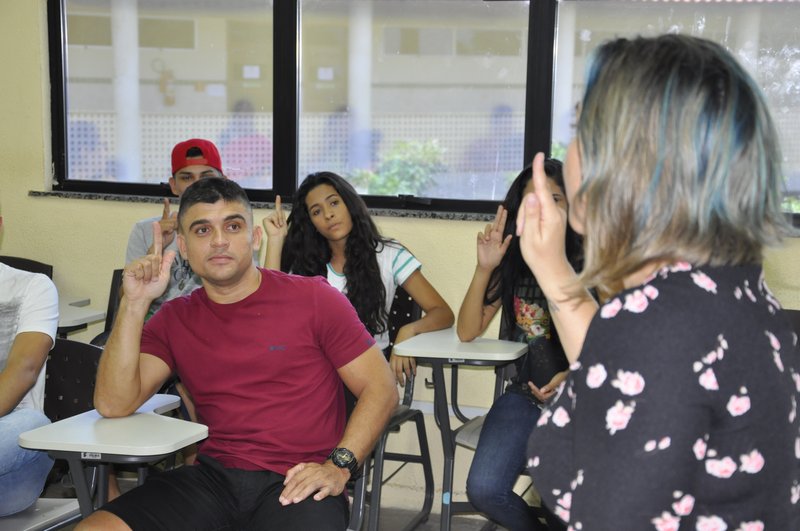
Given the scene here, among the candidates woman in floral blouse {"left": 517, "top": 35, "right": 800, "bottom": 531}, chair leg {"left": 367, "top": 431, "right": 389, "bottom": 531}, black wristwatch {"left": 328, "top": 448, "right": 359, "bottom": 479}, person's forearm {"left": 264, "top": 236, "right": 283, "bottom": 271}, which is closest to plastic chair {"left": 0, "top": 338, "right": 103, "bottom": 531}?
black wristwatch {"left": 328, "top": 448, "right": 359, "bottom": 479}

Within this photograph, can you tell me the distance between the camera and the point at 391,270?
310 cm

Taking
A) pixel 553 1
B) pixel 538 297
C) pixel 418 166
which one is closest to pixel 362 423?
pixel 538 297

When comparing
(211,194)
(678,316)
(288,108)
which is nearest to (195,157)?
(288,108)

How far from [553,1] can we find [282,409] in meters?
1.90

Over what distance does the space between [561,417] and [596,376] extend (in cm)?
9

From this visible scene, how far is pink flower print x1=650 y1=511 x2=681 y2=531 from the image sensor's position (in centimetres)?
84

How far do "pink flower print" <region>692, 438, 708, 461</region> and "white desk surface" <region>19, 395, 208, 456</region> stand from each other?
3.98ft

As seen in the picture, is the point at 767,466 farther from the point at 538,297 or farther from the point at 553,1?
the point at 553,1

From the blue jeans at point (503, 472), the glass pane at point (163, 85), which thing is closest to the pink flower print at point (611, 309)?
the blue jeans at point (503, 472)

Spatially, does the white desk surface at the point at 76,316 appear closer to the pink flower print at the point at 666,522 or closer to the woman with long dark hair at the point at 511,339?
the woman with long dark hair at the point at 511,339

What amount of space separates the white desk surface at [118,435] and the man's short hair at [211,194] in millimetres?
575

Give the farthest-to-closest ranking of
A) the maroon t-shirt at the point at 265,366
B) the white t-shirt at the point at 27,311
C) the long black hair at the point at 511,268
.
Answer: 1. the long black hair at the point at 511,268
2. the white t-shirt at the point at 27,311
3. the maroon t-shirt at the point at 265,366

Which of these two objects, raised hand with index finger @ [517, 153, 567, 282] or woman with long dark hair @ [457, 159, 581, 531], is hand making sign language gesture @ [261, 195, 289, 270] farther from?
raised hand with index finger @ [517, 153, 567, 282]

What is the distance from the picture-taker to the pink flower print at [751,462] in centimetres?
86
